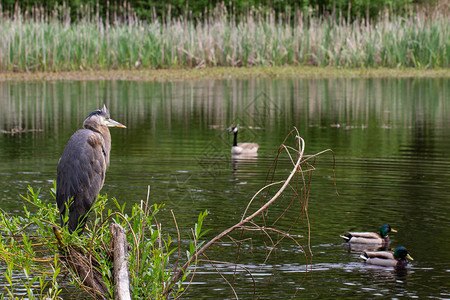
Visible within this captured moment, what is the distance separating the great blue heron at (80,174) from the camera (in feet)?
21.5

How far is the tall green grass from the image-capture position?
28.0m

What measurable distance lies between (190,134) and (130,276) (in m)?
10.3

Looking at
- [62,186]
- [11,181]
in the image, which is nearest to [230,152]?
[11,181]

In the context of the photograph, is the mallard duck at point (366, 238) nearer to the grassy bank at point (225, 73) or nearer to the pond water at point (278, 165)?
the pond water at point (278, 165)

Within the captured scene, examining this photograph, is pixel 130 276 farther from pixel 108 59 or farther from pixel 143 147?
pixel 108 59

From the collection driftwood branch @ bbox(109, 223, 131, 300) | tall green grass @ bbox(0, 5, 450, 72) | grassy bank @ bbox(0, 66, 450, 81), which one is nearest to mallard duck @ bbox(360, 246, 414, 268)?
driftwood branch @ bbox(109, 223, 131, 300)

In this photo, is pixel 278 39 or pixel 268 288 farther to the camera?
pixel 278 39

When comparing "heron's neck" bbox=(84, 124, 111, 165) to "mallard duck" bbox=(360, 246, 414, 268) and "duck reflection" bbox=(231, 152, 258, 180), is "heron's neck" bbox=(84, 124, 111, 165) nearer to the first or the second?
"mallard duck" bbox=(360, 246, 414, 268)

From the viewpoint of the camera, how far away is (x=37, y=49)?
27.2 meters

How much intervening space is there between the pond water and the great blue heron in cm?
117

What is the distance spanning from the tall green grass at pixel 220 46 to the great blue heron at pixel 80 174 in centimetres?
2129

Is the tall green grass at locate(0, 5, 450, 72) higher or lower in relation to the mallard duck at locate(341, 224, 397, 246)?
higher

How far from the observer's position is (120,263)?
18.5 ft

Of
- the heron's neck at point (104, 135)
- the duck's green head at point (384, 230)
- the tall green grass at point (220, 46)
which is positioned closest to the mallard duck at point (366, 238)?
the duck's green head at point (384, 230)
